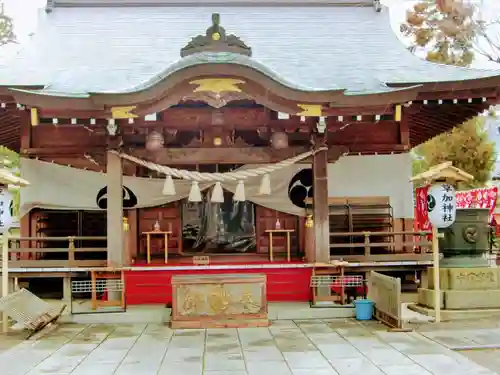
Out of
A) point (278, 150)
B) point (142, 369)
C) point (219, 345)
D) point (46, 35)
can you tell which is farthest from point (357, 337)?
point (46, 35)

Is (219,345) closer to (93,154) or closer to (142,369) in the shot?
(142,369)

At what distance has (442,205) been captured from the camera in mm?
8781

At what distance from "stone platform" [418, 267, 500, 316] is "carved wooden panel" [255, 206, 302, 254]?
3533mm

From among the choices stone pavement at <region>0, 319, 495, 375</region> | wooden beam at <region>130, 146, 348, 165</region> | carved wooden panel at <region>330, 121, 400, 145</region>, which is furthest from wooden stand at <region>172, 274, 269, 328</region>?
carved wooden panel at <region>330, 121, 400, 145</region>

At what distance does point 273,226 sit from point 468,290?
4.34 metres

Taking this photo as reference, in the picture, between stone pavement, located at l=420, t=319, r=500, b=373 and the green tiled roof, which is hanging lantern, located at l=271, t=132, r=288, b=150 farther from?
stone pavement, located at l=420, t=319, r=500, b=373

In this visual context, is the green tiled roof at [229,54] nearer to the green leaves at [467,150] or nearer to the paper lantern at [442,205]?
the paper lantern at [442,205]

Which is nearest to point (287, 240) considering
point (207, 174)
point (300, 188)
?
point (300, 188)

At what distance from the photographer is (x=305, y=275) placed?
10125 millimetres

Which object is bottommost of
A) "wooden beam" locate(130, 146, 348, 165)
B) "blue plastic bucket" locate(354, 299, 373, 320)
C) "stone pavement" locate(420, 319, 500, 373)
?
"stone pavement" locate(420, 319, 500, 373)

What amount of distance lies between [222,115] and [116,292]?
341 centimetres

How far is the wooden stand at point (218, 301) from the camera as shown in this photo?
854 cm

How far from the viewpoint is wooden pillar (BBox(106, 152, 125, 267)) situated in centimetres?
956

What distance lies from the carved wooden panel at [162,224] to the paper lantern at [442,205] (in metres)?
5.53
